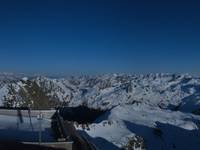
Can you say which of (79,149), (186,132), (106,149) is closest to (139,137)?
(106,149)

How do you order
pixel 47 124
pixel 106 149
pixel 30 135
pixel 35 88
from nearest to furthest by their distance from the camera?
pixel 30 135 → pixel 47 124 → pixel 106 149 → pixel 35 88

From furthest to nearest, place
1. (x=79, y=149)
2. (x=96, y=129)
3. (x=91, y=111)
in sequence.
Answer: (x=91, y=111), (x=96, y=129), (x=79, y=149)

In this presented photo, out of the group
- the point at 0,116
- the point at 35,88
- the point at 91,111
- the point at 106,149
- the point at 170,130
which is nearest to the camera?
the point at 0,116

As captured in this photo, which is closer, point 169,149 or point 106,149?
point 106,149

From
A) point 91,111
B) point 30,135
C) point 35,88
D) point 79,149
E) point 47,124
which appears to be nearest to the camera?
point 79,149

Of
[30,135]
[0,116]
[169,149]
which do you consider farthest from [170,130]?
[30,135]

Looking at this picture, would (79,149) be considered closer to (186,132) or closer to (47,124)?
(47,124)

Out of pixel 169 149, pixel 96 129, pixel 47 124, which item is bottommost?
pixel 169 149

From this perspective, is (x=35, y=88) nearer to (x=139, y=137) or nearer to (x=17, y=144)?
(x=139, y=137)

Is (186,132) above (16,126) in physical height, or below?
below
